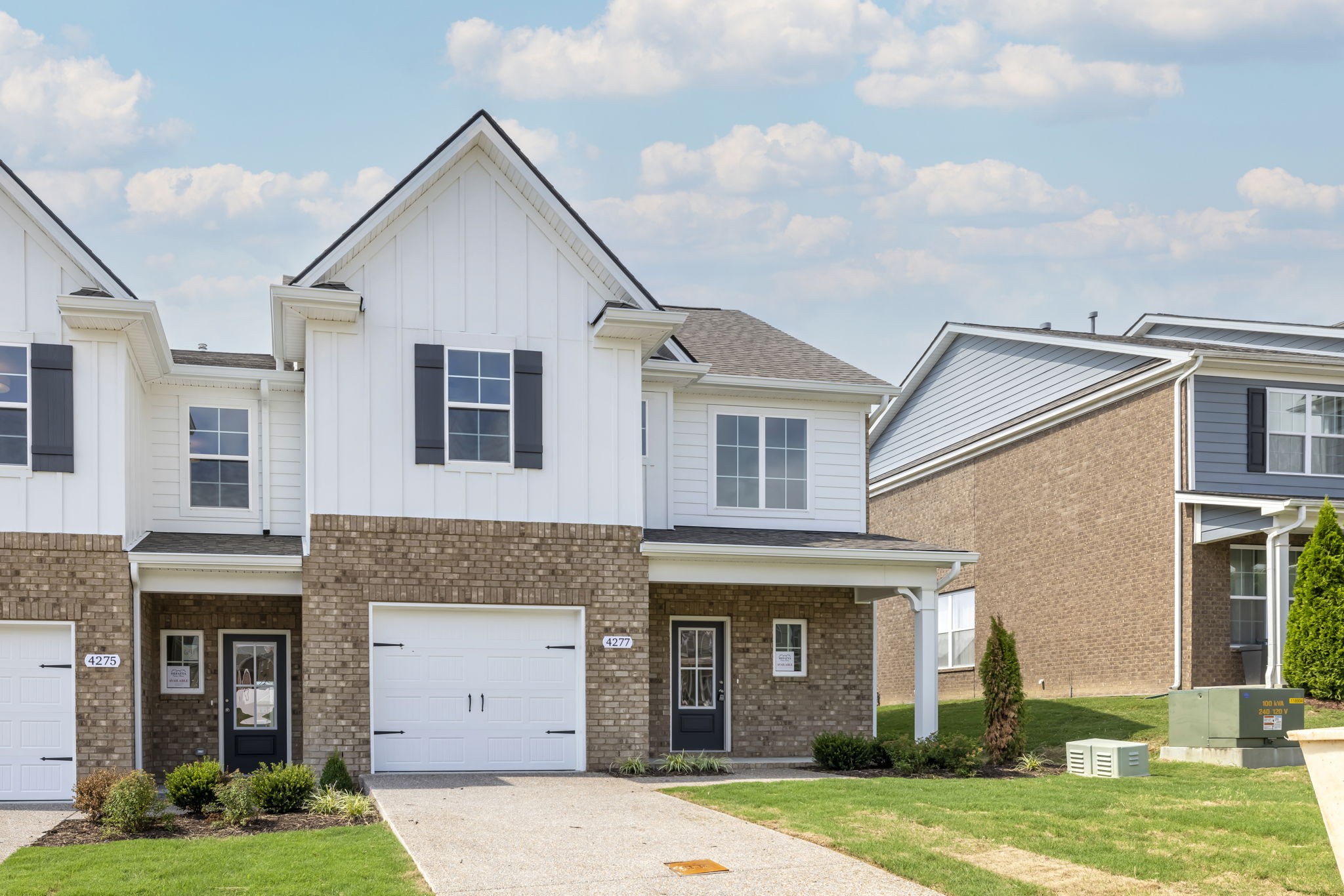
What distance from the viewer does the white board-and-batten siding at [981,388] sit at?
24.6 meters

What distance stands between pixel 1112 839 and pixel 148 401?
13001 millimetres

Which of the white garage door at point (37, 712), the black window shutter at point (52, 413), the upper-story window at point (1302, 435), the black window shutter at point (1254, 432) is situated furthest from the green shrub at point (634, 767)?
the upper-story window at point (1302, 435)

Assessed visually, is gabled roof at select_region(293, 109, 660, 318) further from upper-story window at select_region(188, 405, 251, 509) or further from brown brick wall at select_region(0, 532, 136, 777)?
brown brick wall at select_region(0, 532, 136, 777)

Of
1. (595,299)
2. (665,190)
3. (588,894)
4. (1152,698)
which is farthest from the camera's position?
(1152,698)

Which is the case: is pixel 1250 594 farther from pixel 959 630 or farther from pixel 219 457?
pixel 219 457

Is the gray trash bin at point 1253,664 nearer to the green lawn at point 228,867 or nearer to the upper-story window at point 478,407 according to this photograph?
the upper-story window at point 478,407

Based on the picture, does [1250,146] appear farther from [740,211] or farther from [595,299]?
[595,299]

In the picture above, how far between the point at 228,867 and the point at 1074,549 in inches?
720

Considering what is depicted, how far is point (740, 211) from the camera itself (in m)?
20.0

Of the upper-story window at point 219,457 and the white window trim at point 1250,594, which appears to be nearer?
the upper-story window at point 219,457

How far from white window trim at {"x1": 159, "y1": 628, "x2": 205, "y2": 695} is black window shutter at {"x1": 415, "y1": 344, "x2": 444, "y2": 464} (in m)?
4.25

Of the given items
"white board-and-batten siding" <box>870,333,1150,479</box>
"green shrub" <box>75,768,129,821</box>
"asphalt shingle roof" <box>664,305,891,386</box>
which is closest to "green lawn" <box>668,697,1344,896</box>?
"green shrub" <box>75,768,129,821</box>

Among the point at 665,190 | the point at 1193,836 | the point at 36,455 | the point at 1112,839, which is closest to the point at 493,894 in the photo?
the point at 1112,839

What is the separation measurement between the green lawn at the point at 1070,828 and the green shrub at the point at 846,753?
1430mm
